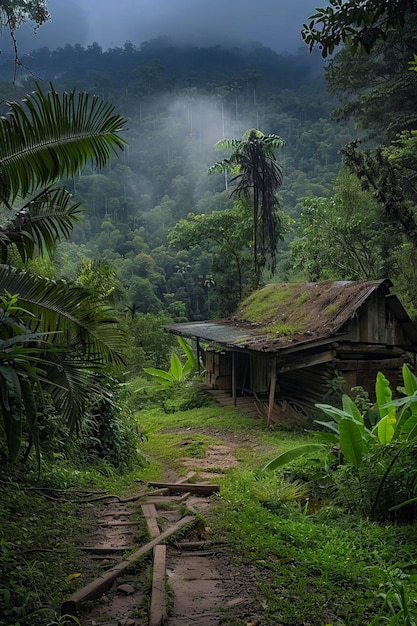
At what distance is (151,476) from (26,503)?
3.08 meters

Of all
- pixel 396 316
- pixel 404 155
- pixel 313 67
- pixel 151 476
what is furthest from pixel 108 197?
pixel 313 67

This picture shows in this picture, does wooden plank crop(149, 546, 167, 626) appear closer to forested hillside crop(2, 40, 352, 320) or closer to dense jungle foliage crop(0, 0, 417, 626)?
dense jungle foliage crop(0, 0, 417, 626)

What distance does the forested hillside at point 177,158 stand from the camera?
40.2 m

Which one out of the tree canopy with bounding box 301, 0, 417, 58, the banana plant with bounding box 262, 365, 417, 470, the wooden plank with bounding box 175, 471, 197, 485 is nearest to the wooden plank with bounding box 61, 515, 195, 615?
the banana plant with bounding box 262, 365, 417, 470

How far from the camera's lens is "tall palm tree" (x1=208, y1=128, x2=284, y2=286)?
23.1m

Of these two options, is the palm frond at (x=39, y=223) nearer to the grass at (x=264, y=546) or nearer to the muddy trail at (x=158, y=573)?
the grass at (x=264, y=546)

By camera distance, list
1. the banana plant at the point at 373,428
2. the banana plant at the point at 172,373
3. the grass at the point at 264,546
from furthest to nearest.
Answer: the banana plant at the point at 172,373, the banana plant at the point at 373,428, the grass at the point at 264,546

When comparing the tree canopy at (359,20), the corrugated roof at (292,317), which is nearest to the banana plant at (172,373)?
the corrugated roof at (292,317)

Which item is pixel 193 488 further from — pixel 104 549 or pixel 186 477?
pixel 104 549

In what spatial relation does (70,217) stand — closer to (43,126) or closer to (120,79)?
(43,126)

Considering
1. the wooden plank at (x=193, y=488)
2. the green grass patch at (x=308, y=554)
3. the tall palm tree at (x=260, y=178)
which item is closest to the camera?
the green grass patch at (x=308, y=554)

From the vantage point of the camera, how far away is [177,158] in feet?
238

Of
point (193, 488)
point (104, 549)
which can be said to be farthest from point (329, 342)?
point (104, 549)

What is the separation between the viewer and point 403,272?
55.7 ft
